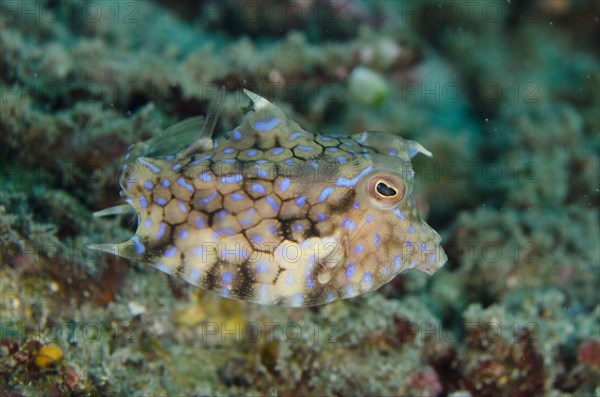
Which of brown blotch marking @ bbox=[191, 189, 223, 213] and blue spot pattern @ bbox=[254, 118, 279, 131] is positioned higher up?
blue spot pattern @ bbox=[254, 118, 279, 131]

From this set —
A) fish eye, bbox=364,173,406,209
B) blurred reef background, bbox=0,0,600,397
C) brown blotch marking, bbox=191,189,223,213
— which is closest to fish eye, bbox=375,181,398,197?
fish eye, bbox=364,173,406,209

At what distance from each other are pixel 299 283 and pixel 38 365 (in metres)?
1.78

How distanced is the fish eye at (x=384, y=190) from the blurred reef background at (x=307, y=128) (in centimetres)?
125

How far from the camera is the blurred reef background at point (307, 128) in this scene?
349cm

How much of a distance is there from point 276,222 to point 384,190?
617 millimetres

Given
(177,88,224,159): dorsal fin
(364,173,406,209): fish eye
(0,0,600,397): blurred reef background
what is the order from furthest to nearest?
(0,0,600,397): blurred reef background < (177,88,224,159): dorsal fin < (364,173,406,209): fish eye

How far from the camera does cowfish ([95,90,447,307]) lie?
2.85 meters

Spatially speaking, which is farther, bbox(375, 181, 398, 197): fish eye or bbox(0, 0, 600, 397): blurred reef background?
bbox(0, 0, 600, 397): blurred reef background

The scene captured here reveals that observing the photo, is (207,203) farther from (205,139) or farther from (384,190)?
(384,190)

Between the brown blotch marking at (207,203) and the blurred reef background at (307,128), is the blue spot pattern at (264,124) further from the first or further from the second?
the blurred reef background at (307,128)

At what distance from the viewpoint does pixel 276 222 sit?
9.40 ft

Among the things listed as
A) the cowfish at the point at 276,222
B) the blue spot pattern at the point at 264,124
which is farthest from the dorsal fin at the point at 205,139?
the blue spot pattern at the point at 264,124

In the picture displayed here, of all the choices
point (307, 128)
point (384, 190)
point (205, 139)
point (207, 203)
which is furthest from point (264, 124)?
point (307, 128)

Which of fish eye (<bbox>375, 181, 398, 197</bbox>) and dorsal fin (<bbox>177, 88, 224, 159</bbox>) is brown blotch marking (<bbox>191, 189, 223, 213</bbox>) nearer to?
dorsal fin (<bbox>177, 88, 224, 159</bbox>)
